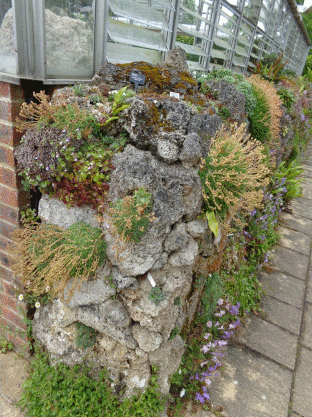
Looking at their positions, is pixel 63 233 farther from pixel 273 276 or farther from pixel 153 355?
pixel 273 276

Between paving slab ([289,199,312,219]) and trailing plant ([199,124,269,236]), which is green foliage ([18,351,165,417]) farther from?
paving slab ([289,199,312,219])

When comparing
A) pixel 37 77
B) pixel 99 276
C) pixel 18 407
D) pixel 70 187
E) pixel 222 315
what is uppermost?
pixel 37 77

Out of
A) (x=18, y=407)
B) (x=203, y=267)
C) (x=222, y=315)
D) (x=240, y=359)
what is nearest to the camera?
(x=18, y=407)

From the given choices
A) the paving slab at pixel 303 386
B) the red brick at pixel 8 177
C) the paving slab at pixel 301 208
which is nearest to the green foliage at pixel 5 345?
the red brick at pixel 8 177

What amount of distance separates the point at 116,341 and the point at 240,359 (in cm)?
165

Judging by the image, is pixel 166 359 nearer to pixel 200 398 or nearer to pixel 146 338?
pixel 146 338

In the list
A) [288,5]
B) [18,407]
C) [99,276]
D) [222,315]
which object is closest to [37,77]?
[99,276]

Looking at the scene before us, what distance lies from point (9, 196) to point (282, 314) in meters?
3.71

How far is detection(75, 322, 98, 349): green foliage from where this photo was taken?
2.68 meters

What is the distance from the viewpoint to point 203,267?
10.6ft

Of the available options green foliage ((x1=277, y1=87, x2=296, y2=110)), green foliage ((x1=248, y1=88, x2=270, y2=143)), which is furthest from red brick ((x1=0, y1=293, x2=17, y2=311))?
green foliage ((x1=277, y1=87, x2=296, y2=110))

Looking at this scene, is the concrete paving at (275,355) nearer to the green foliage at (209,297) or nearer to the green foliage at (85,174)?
the green foliage at (209,297)

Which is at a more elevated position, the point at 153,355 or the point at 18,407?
the point at 153,355

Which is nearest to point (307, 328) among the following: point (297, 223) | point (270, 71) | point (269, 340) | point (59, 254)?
point (269, 340)
